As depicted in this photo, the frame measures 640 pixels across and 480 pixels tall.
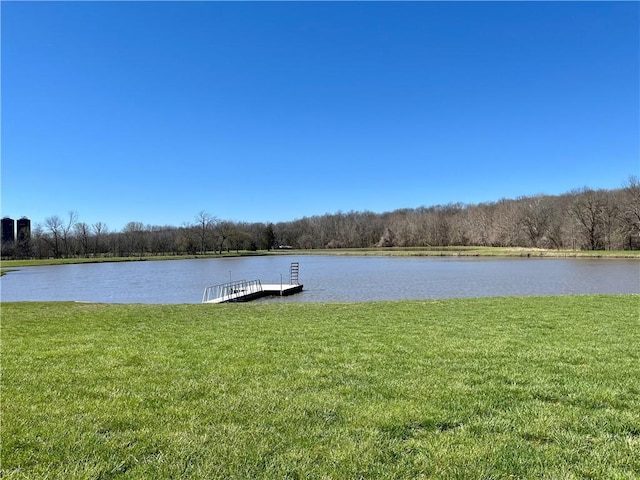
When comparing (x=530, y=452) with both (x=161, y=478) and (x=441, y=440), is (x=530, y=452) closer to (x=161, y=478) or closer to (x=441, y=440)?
(x=441, y=440)

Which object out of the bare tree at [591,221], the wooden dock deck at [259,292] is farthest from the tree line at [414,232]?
the wooden dock deck at [259,292]

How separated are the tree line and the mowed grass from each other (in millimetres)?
74611

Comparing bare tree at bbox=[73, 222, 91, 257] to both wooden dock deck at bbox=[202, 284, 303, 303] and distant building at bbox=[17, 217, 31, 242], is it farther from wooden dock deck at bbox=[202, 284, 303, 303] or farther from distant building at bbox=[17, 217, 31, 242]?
wooden dock deck at bbox=[202, 284, 303, 303]

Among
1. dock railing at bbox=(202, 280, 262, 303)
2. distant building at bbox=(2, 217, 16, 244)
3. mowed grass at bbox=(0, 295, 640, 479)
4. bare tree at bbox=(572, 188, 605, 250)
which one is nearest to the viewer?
mowed grass at bbox=(0, 295, 640, 479)

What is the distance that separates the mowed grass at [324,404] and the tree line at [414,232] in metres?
74.6

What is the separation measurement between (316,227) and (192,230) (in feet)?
154

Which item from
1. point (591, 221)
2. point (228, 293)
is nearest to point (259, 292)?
point (228, 293)

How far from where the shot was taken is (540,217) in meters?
88.9

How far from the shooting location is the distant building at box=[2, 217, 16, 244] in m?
97.7

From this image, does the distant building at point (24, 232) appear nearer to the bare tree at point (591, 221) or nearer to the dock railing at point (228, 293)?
the dock railing at point (228, 293)

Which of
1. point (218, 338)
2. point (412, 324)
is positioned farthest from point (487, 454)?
point (412, 324)

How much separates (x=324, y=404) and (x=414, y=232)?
122m

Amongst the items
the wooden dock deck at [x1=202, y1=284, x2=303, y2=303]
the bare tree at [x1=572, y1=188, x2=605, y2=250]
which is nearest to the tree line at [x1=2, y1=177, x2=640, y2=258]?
the bare tree at [x1=572, y1=188, x2=605, y2=250]

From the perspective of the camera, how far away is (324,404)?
425 centimetres
